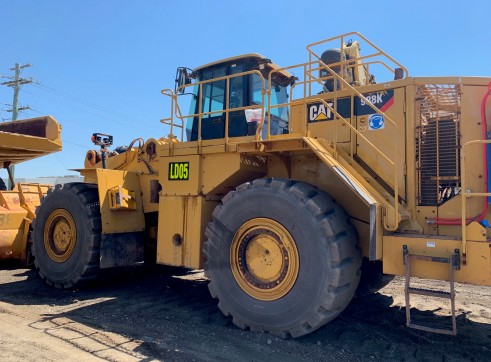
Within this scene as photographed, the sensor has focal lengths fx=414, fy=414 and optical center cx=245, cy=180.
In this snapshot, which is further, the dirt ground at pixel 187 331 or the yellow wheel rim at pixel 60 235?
the yellow wheel rim at pixel 60 235

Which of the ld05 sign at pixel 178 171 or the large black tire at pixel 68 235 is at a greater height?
the ld05 sign at pixel 178 171

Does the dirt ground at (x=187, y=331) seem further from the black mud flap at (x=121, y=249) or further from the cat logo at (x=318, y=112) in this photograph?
the cat logo at (x=318, y=112)

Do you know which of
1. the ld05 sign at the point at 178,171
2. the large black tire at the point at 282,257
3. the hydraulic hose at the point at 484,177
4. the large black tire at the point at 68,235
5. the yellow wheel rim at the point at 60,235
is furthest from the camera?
the yellow wheel rim at the point at 60,235

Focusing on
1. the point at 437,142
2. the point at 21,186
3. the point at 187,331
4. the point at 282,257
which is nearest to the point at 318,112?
the point at 437,142

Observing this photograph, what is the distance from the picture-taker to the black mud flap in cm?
616

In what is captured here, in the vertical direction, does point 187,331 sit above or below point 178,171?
below

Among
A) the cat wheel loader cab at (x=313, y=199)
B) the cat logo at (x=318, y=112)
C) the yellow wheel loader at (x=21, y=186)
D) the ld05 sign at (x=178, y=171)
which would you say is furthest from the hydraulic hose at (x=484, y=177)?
the yellow wheel loader at (x=21, y=186)

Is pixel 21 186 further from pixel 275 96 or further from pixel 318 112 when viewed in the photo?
pixel 318 112

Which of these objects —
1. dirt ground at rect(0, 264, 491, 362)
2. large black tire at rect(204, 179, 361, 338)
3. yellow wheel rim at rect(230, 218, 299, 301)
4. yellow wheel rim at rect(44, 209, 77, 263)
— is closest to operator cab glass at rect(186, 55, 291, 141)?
large black tire at rect(204, 179, 361, 338)

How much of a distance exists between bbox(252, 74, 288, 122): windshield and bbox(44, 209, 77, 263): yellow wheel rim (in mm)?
3474

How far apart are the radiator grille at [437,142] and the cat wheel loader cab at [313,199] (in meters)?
0.01

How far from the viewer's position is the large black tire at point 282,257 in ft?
13.6

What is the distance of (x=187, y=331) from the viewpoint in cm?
464

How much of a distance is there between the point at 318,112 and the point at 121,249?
359cm
